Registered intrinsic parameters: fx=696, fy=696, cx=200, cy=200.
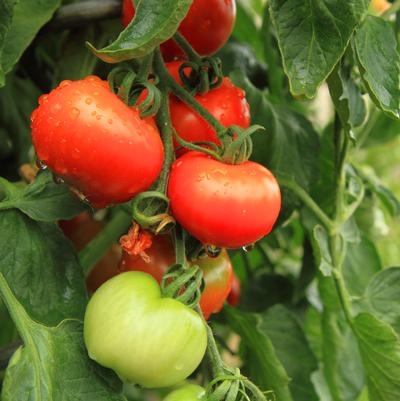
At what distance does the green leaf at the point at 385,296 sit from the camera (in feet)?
2.14

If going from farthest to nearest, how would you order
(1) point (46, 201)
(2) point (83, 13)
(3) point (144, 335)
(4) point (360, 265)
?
(4) point (360, 265) → (2) point (83, 13) → (1) point (46, 201) → (3) point (144, 335)

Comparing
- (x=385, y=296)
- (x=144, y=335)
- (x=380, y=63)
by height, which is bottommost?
(x=385, y=296)

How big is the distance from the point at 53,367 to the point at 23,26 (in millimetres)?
267

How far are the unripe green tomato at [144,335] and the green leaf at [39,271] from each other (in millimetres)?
79

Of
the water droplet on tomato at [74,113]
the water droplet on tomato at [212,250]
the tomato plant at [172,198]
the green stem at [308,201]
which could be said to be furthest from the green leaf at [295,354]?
the water droplet on tomato at [74,113]

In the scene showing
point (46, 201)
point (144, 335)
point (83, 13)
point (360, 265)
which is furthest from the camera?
point (360, 265)

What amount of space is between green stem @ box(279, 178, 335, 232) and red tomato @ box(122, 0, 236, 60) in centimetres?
14

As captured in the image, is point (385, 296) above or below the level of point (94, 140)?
below

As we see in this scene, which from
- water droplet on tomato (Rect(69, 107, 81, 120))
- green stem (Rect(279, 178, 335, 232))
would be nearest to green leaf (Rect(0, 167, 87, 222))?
water droplet on tomato (Rect(69, 107, 81, 120))

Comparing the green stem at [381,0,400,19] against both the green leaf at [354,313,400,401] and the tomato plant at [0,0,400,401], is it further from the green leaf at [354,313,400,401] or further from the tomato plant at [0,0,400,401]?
the green leaf at [354,313,400,401]

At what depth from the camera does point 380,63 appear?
48 centimetres

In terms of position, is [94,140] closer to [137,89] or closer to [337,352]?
[137,89]

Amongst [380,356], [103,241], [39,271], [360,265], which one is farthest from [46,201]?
[360,265]

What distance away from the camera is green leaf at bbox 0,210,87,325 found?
0.48m
